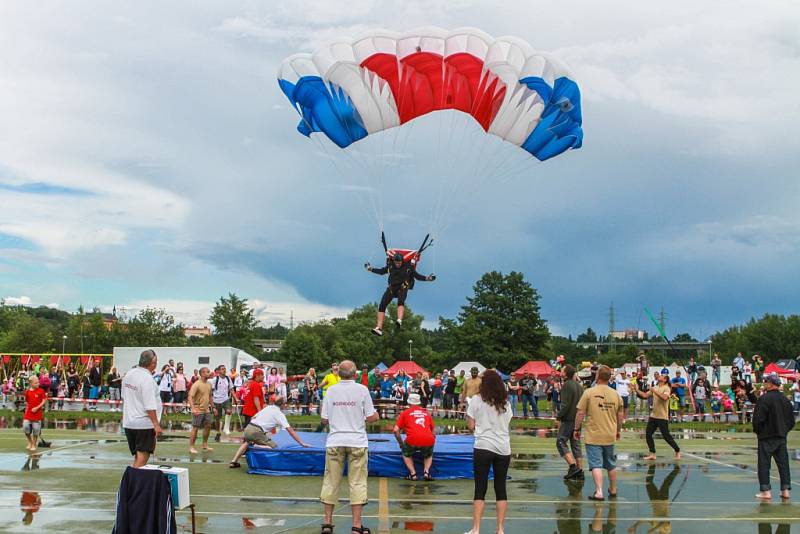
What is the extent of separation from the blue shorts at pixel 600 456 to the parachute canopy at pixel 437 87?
8169 mm

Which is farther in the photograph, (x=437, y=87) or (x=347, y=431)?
(x=437, y=87)

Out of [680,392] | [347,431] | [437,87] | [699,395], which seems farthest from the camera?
[680,392]

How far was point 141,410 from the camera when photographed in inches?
361

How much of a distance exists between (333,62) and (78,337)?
78.8m

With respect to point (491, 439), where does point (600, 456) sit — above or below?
below

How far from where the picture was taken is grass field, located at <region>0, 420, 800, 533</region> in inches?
331

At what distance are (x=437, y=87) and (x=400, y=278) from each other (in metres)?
4.20

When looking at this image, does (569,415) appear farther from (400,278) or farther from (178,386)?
(178,386)

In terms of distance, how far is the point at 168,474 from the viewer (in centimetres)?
655

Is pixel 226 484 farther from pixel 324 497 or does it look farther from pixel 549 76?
pixel 549 76

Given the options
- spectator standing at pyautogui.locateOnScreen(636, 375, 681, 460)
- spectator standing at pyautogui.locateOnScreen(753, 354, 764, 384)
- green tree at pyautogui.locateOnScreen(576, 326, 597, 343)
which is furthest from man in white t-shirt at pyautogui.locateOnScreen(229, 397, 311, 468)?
green tree at pyautogui.locateOnScreen(576, 326, 597, 343)

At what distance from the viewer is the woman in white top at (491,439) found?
25.8 feet

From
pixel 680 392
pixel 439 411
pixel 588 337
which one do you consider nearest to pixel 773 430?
pixel 680 392

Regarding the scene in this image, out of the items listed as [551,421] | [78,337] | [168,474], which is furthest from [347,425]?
[78,337]
